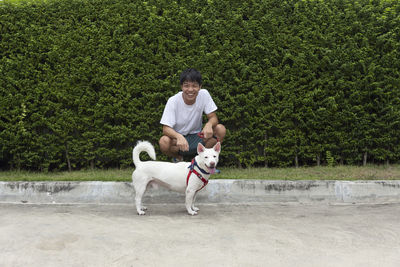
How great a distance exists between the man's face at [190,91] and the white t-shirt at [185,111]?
0.29 ft

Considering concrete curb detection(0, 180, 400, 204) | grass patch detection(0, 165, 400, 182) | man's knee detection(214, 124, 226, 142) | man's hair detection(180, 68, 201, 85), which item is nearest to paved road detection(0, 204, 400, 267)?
concrete curb detection(0, 180, 400, 204)

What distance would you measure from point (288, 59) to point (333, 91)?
87 centimetres

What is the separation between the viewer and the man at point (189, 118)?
4.64 m

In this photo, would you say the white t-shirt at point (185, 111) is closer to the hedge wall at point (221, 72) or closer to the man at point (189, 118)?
the man at point (189, 118)

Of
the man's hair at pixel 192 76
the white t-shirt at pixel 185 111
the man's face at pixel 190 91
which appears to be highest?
the man's hair at pixel 192 76

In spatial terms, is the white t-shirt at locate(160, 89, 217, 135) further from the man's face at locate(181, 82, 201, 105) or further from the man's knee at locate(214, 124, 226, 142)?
the man's knee at locate(214, 124, 226, 142)

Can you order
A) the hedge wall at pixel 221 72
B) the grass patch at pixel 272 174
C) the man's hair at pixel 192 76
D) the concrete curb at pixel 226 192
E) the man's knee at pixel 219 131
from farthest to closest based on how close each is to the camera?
1. the hedge wall at pixel 221 72
2. the grass patch at pixel 272 174
3. the man's knee at pixel 219 131
4. the concrete curb at pixel 226 192
5. the man's hair at pixel 192 76

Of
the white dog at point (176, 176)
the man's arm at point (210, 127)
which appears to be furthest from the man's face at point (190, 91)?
the white dog at point (176, 176)

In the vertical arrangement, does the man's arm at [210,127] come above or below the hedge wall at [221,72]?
below

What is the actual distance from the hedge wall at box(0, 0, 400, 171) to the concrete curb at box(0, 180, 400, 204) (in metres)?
1.09

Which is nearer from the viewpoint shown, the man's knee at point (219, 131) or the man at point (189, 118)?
the man at point (189, 118)

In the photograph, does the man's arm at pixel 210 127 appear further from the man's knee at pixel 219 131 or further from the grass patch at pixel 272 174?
Answer: the grass patch at pixel 272 174

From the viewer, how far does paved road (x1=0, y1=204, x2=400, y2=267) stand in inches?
110

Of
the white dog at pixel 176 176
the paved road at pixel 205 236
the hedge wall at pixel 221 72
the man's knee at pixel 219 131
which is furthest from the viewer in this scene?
the hedge wall at pixel 221 72
